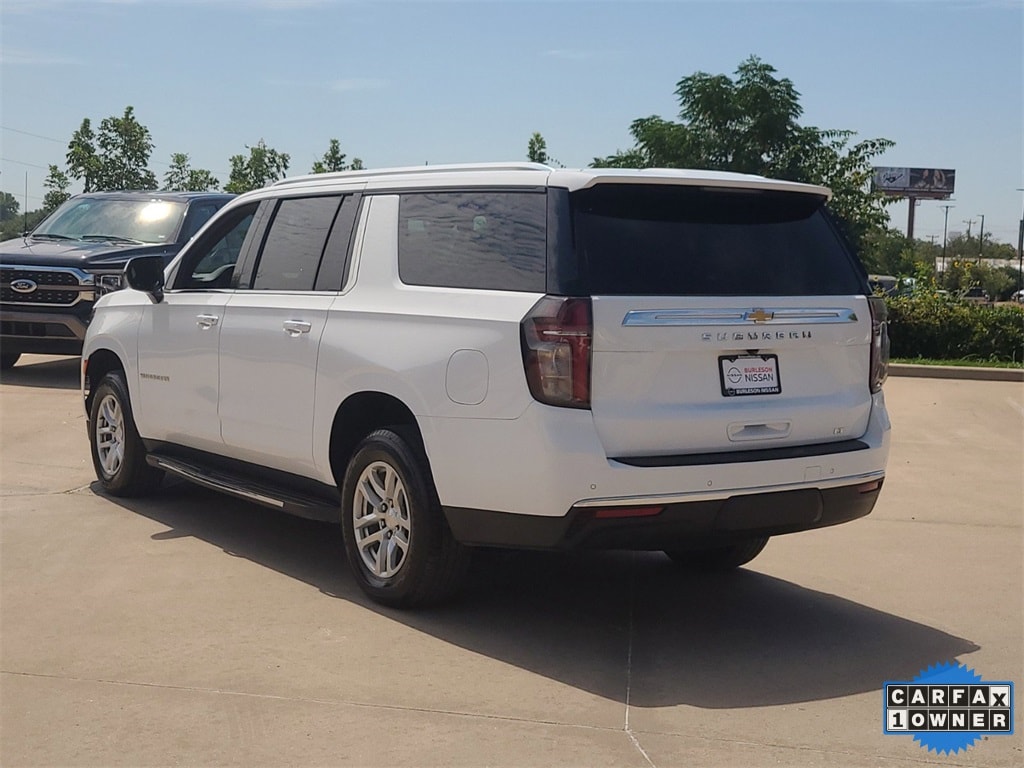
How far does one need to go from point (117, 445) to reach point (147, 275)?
1.19 m

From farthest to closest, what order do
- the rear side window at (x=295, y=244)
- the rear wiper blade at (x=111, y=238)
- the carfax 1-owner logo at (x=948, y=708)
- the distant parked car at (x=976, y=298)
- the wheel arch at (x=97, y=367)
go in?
the distant parked car at (x=976, y=298)
the rear wiper blade at (x=111, y=238)
the wheel arch at (x=97, y=367)
the rear side window at (x=295, y=244)
the carfax 1-owner logo at (x=948, y=708)

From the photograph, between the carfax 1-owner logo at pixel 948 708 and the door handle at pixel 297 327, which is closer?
the carfax 1-owner logo at pixel 948 708

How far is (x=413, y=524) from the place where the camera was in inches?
220

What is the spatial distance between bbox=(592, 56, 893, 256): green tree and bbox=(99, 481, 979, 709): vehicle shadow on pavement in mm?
28105

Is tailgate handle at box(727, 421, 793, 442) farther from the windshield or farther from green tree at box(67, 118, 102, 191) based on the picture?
green tree at box(67, 118, 102, 191)

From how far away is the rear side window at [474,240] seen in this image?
5.33 m

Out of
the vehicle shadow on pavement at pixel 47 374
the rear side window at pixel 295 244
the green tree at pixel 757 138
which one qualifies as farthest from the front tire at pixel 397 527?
the green tree at pixel 757 138

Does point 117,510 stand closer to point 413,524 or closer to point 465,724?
point 413,524

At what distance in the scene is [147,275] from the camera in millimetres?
7609

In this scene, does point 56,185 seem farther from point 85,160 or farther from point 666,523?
point 666,523

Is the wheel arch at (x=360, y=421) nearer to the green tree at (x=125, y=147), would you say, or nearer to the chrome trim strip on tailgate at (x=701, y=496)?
the chrome trim strip on tailgate at (x=701, y=496)

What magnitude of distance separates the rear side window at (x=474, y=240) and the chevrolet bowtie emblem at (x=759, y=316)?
2.89 feet

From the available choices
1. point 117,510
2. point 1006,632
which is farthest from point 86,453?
point 1006,632

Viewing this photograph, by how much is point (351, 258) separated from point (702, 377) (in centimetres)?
191
